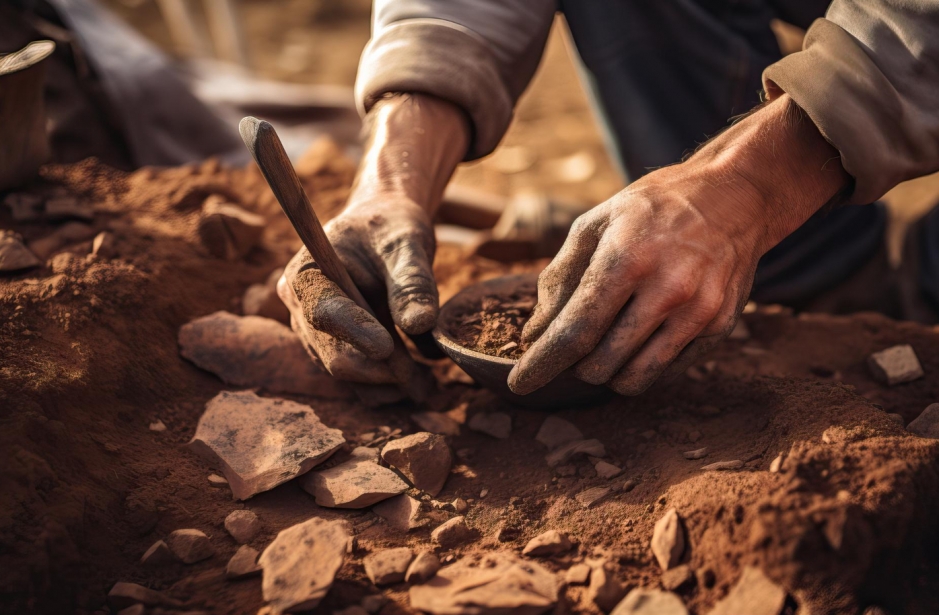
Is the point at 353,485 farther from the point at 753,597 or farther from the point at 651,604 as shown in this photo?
the point at 753,597

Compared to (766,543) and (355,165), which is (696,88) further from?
(766,543)

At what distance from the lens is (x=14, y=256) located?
1777 millimetres

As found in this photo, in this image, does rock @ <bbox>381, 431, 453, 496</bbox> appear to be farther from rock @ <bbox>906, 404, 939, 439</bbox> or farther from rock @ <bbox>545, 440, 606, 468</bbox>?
rock @ <bbox>906, 404, 939, 439</bbox>

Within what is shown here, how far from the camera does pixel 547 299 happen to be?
1.51 meters

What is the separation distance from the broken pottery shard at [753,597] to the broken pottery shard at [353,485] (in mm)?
682

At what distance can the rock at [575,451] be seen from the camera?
1.57m

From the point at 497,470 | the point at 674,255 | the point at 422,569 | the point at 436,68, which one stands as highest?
the point at 436,68

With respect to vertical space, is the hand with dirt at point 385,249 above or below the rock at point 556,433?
above

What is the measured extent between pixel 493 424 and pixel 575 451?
0.24 meters

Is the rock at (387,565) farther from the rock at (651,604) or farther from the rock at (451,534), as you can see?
the rock at (651,604)

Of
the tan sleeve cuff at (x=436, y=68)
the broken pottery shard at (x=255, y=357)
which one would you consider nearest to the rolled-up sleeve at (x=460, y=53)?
the tan sleeve cuff at (x=436, y=68)

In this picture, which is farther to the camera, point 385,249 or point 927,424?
point 385,249

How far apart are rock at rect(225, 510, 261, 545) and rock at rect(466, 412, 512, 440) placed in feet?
1.90

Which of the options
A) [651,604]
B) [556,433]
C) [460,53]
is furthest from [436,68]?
[651,604]
